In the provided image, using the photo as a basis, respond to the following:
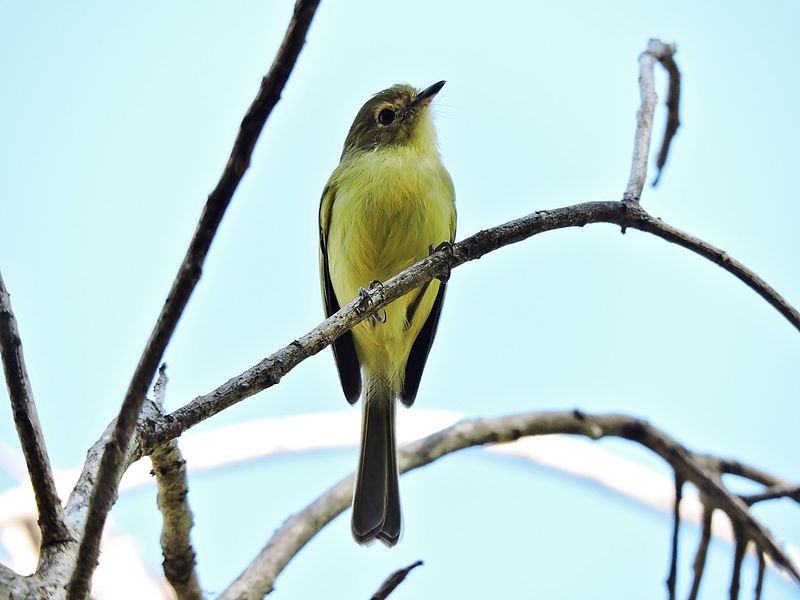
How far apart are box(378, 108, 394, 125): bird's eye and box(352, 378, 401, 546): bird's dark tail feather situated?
1371 millimetres

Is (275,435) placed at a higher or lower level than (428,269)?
higher

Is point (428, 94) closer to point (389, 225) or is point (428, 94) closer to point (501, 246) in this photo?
point (389, 225)

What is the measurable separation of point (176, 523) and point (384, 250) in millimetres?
1849

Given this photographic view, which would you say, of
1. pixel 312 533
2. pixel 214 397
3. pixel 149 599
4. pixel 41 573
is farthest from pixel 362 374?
pixel 41 573

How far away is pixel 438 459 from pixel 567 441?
9.18 ft

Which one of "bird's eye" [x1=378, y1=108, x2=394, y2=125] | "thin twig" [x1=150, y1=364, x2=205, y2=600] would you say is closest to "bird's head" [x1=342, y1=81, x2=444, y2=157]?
"bird's eye" [x1=378, y1=108, x2=394, y2=125]

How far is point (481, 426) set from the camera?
376 cm

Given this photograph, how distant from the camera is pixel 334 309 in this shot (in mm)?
4871

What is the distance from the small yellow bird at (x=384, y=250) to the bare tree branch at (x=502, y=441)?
0.39 m

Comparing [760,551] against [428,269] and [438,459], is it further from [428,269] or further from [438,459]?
[428,269]

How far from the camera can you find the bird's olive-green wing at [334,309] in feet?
15.4

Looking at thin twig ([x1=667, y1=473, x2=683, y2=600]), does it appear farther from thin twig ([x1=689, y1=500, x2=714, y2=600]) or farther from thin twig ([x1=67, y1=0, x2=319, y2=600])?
thin twig ([x1=67, y1=0, x2=319, y2=600])

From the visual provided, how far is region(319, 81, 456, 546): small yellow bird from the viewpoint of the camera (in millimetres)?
4191

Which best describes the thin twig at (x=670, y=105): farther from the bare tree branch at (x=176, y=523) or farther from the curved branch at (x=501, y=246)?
the bare tree branch at (x=176, y=523)
